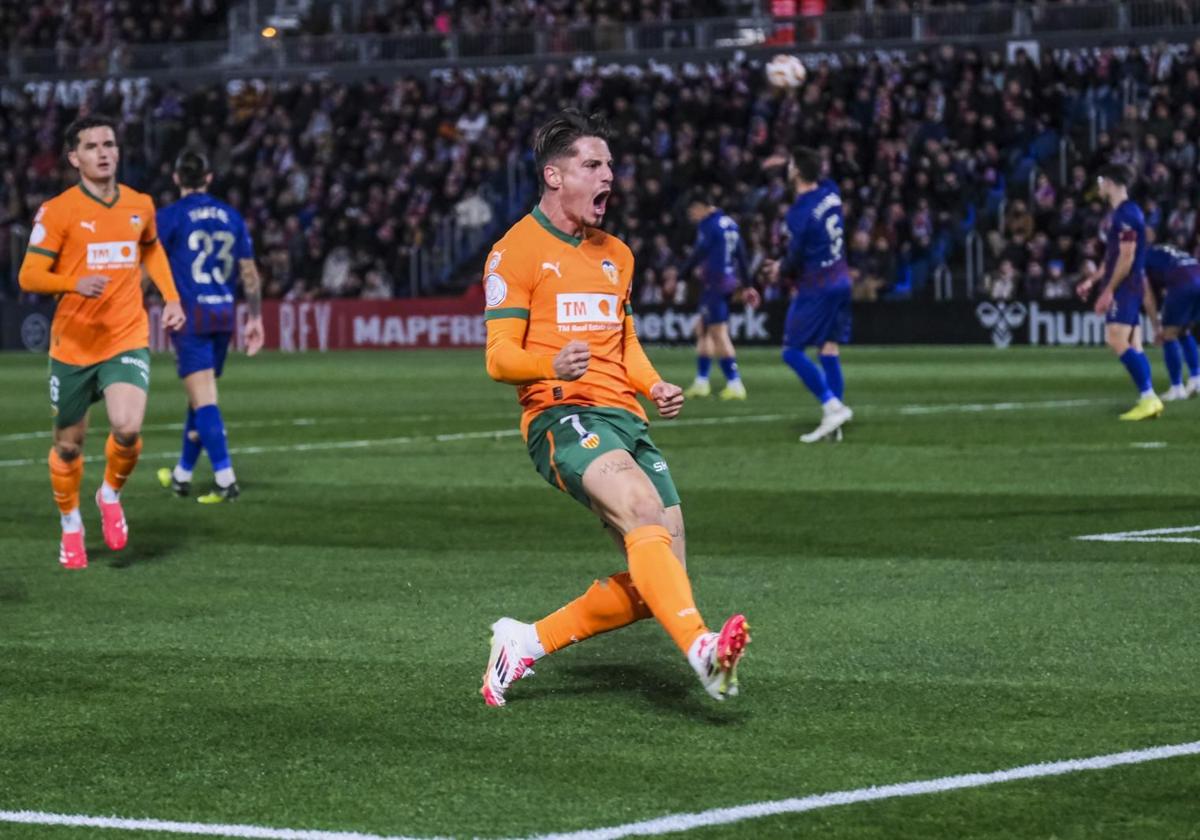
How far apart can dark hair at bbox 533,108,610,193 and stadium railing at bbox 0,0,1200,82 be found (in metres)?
32.3

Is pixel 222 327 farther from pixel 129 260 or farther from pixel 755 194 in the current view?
Answer: pixel 755 194

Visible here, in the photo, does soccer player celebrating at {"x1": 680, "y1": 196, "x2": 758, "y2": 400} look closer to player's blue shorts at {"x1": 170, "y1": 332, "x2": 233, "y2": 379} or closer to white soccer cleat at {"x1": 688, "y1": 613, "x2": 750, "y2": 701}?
player's blue shorts at {"x1": 170, "y1": 332, "x2": 233, "y2": 379}

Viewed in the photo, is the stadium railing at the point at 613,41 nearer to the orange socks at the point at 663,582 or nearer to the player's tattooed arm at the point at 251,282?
the player's tattooed arm at the point at 251,282

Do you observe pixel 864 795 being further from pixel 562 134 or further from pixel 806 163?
pixel 806 163

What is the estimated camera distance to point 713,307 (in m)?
24.3

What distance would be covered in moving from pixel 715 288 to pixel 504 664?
17997 mm

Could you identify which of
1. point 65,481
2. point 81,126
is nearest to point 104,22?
point 81,126

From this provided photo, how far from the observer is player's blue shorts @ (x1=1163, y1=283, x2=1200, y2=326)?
21.4 meters

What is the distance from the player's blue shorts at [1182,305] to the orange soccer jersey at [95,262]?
42.2ft

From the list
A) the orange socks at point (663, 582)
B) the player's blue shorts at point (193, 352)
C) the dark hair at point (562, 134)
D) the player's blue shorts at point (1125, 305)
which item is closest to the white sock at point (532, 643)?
the orange socks at point (663, 582)

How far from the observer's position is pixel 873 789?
18.1 ft

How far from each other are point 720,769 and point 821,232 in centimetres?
1274

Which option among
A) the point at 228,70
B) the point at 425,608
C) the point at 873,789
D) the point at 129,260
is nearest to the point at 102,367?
the point at 129,260

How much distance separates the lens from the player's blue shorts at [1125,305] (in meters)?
19.5
